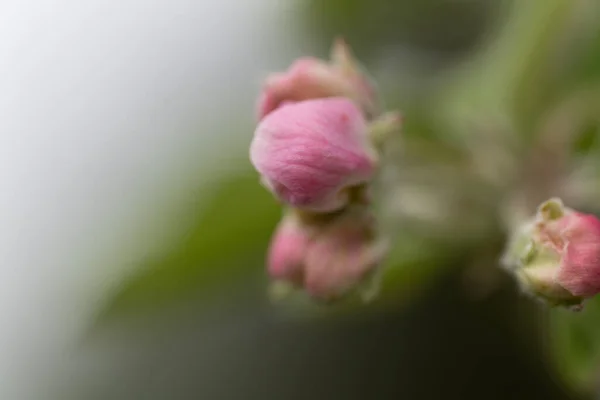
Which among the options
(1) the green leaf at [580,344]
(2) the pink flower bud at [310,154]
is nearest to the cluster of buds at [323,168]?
(2) the pink flower bud at [310,154]

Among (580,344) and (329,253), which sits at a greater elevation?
(329,253)

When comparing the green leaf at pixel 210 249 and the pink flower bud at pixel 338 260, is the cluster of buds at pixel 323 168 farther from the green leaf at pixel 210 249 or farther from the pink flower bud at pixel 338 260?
the green leaf at pixel 210 249

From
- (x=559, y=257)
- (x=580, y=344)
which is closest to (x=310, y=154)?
(x=559, y=257)

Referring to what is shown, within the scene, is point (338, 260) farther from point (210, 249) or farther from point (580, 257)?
point (210, 249)

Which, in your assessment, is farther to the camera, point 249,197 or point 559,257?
point 249,197

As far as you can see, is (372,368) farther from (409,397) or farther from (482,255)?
(482,255)

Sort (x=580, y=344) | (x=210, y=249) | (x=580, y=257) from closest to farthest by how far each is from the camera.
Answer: (x=580, y=257) → (x=580, y=344) → (x=210, y=249)

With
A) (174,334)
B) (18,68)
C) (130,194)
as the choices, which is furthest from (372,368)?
(18,68)

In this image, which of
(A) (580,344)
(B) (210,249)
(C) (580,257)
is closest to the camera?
(C) (580,257)
